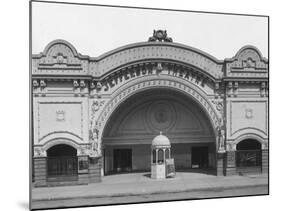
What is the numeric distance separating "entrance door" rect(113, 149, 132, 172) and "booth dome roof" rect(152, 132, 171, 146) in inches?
34.2

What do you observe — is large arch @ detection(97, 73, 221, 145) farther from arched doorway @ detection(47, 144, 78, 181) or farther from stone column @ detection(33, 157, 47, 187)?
stone column @ detection(33, 157, 47, 187)

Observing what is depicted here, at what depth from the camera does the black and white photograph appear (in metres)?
7.76

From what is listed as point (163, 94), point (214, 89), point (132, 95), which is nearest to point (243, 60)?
point (214, 89)

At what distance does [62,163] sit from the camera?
7965mm

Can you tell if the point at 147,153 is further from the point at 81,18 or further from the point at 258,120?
the point at 81,18

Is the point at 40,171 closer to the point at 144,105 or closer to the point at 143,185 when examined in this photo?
the point at 143,185

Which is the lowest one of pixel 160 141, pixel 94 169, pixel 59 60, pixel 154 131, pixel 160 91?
pixel 94 169

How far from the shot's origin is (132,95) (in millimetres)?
8633

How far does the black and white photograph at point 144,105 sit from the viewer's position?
25.5 feet

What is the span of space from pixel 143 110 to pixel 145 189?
213cm

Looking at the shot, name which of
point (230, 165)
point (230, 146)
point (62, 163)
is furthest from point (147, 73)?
point (230, 165)

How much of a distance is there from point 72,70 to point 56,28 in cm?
98

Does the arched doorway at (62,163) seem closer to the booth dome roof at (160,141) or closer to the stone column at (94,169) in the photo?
the stone column at (94,169)

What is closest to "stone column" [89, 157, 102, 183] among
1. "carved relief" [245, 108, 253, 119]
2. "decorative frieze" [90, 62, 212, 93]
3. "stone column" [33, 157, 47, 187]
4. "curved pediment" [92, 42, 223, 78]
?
"stone column" [33, 157, 47, 187]
